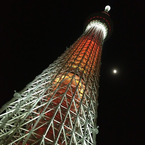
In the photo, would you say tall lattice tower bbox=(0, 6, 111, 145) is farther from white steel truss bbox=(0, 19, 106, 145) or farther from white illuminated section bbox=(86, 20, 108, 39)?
white illuminated section bbox=(86, 20, 108, 39)

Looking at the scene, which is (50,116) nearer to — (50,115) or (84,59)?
(50,115)

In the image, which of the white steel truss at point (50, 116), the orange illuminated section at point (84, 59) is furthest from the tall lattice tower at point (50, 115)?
the orange illuminated section at point (84, 59)

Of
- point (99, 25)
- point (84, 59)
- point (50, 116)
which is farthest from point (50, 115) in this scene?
point (99, 25)

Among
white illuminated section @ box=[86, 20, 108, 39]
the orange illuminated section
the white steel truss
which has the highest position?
→ white illuminated section @ box=[86, 20, 108, 39]

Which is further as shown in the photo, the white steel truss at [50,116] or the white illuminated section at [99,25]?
the white illuminated section at [99,25]

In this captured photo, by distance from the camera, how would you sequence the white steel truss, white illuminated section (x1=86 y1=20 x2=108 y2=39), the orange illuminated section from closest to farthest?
the white steel truss, the orange illuminated section, white illuminated section (x1=86 y1=20 x2=108 y2=39)

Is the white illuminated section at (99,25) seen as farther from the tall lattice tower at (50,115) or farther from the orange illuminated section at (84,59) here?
the tall lattice tower at (50,115)

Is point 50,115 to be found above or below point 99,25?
below

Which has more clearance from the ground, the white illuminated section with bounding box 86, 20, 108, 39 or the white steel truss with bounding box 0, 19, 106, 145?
the white illuminated section with bounding box 86, 20, 108, 39

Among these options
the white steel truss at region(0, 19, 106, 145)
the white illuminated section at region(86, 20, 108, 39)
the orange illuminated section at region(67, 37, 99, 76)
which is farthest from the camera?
the white illuminated section at region(86, 20, 108, 39)

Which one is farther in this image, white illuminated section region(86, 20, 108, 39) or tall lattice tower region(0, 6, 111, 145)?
white illuminated section region(86, 20, 108, 39)

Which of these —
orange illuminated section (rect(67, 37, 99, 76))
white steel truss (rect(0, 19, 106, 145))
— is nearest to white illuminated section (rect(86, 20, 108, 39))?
orange illuminated section (rect(67, 37, 99, 76))

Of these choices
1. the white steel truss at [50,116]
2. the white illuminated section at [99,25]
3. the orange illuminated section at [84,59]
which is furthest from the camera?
the white illuminated section at [99,25]

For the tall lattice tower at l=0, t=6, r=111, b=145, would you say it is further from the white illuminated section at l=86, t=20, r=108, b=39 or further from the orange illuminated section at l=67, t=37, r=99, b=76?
the white illuminated section at l=86, t=20, r=108, b=39
